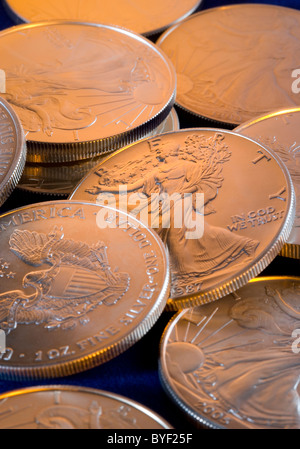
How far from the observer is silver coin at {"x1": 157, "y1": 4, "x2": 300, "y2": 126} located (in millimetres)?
2150

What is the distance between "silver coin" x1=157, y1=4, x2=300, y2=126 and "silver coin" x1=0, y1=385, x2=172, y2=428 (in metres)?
1.13

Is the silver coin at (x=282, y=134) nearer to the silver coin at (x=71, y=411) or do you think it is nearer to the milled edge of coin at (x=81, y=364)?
the milled edge of coin at (x=81, y=364)

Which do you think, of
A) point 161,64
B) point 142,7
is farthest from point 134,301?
point 142,7

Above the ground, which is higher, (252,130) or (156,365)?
(252,130)

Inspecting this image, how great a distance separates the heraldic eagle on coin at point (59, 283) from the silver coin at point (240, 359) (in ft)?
0.66

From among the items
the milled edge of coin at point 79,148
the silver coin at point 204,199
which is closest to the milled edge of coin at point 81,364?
the silver coin at point 204,199

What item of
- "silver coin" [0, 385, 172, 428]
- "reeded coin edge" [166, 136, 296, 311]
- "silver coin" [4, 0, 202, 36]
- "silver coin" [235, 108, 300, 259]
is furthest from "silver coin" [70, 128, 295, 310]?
"silver coin" [4, 0, 202, 36]

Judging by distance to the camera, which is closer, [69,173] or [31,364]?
[31,364]

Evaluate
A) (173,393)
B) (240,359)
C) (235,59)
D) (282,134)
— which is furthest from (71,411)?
(235,59)

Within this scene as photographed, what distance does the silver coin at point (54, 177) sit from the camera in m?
1.91

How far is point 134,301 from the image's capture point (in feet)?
4.63

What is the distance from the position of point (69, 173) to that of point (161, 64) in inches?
20.1

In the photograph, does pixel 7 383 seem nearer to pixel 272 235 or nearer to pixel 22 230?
pixel 22 230

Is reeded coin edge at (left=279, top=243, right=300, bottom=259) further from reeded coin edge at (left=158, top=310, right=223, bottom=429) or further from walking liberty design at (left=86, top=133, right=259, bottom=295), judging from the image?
reeded coin edge at (left=158, top=310, right=223, bottom=429)
